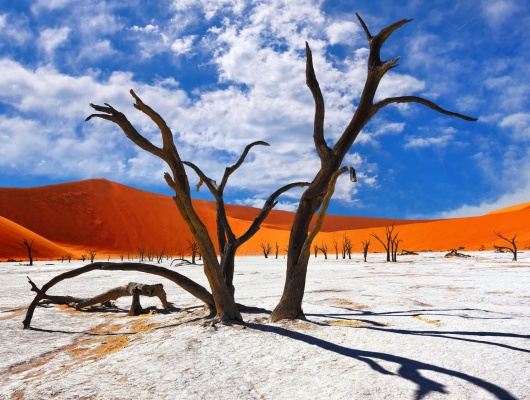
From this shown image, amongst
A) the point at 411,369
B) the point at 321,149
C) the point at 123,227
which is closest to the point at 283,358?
the point at 411,369

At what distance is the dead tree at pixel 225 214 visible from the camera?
6.44 meters

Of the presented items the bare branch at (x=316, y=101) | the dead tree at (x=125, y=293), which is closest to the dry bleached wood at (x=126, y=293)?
the dead tree at (x=125, y=293)

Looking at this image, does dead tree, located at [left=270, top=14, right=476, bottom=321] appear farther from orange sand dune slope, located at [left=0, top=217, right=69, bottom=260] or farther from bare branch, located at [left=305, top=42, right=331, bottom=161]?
orange sand dune slope, located at [left=0, top=217, right=69, bottom=260]

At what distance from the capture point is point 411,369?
309 cm

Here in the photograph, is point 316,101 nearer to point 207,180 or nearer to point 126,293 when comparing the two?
point 207,180

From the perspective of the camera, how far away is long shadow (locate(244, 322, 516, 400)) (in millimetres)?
2709

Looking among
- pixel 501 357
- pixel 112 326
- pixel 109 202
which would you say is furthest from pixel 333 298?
pixel 109 202

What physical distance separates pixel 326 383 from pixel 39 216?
253ft

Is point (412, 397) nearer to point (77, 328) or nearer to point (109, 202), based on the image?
point (77, 328)

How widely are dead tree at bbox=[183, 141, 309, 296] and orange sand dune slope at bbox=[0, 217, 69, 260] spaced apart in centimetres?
4208

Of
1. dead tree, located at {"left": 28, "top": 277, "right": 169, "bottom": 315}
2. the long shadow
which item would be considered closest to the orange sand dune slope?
dead tree, located at {"left": 28, "top": 277, "right": 169, "bottom": 315}

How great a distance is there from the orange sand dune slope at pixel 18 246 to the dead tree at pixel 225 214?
42.1 m

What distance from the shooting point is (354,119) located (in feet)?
16.5

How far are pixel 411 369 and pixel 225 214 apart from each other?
13.5ft
